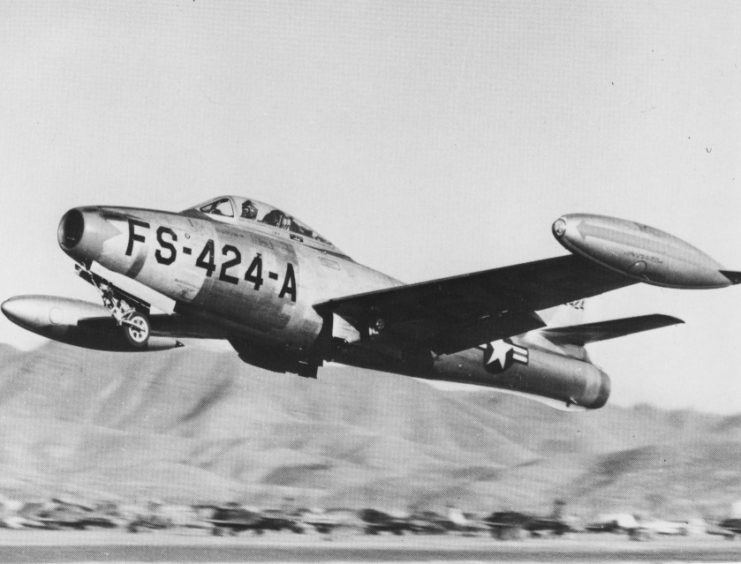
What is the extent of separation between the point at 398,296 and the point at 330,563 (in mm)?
4097

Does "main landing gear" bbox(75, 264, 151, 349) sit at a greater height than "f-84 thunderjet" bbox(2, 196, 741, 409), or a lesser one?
lesser

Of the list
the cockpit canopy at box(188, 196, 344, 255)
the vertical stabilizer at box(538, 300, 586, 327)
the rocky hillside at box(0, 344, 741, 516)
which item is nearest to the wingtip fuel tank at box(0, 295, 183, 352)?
the cockpit canopy at box(188, 196, 344, 255)

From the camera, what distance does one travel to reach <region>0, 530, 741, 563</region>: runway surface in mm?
14148

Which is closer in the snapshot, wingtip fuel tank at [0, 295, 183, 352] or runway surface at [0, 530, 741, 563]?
runway surface at [0, 530, 741, 563]

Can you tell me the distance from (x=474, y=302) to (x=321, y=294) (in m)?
2.43

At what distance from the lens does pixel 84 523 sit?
759 inches

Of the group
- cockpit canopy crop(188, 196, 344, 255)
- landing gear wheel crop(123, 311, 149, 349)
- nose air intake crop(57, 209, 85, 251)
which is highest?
cockpit canopy crop(188, 196, 344, 255)

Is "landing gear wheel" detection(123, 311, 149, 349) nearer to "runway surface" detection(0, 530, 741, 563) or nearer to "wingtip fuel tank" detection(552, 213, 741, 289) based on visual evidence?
"runway surface" detection(0, 530, 741, 563)

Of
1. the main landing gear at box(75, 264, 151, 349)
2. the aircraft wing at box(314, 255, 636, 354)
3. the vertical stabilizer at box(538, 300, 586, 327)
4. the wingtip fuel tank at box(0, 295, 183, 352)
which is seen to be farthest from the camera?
the vertical stabilizer at box(538, 300, 586, 327)

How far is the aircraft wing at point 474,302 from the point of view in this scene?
45.9 feet

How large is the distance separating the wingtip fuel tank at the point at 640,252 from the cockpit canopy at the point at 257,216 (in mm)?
4577

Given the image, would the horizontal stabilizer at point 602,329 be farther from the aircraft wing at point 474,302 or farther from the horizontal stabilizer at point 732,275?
the horizontal stabilizer at point 732,275

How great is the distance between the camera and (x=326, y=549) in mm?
16281

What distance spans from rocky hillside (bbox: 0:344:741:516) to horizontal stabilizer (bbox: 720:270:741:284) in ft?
122
